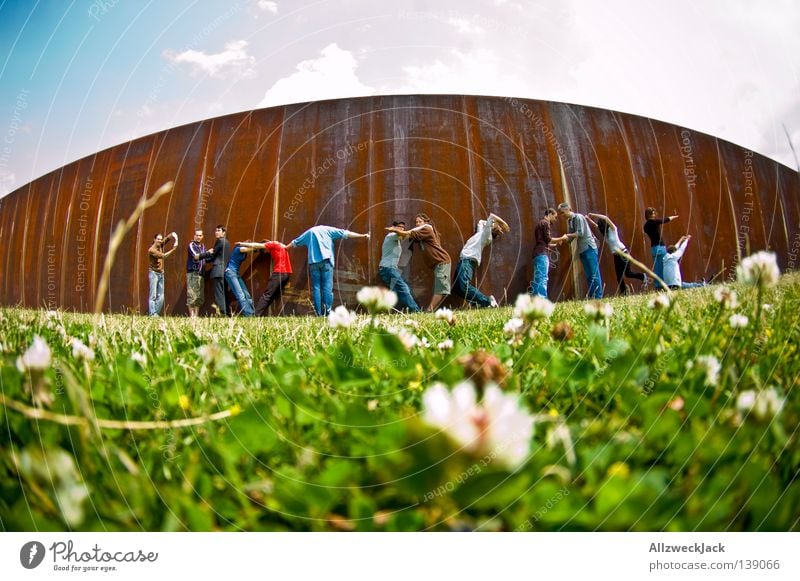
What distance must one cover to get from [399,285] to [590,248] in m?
2.18

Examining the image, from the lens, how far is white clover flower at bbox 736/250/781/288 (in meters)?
0.62

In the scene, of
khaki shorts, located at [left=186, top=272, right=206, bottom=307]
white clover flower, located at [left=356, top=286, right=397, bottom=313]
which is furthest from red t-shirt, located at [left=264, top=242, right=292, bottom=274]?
white clover flower, located at [left=356, top=286, right=397, bottom=313]

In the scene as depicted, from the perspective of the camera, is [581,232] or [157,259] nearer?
[581,232]

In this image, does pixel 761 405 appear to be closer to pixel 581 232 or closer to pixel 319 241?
pixel 319 241

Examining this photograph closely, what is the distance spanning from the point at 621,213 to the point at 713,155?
1.82m

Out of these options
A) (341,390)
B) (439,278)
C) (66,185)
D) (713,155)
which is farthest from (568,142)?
(66,185)

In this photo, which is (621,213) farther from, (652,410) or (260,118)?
(652,410)

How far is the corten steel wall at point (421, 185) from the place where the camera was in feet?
18.6

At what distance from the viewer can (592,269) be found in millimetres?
5184

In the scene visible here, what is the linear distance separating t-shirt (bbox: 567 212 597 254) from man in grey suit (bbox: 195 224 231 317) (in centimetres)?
402

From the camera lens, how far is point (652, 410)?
43cm

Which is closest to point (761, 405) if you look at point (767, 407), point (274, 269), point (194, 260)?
point (767, 407)

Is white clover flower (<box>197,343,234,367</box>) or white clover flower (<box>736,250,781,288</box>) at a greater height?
white clover flower (<box>736,250,781,288</box>)

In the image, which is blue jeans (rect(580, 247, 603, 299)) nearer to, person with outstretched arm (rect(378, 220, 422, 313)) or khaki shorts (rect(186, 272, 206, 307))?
person with outstretched arm (rect(378, 220, 422, 313))
